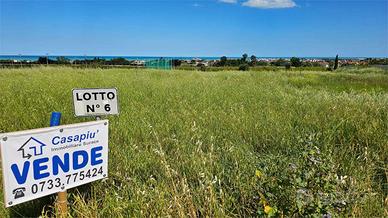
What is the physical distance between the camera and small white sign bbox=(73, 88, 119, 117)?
7.76 ft

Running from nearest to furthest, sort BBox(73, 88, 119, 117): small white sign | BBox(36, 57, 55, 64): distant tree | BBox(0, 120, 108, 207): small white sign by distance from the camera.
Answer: BBox(0, 120, 108, 207): small white sign → BBox(73, 88, 119, 117): small white sign → BBox(36, 57, 55, 64): distant tree

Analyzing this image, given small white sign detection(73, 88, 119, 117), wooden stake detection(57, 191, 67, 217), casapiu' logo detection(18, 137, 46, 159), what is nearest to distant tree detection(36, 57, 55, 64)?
small white sign detection(73, 88, 119, 117)

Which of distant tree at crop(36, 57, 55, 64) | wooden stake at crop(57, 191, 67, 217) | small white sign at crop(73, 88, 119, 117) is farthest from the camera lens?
distant tree at crop(36, 57, 55, 64)

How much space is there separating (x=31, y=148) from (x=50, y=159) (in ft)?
0.49

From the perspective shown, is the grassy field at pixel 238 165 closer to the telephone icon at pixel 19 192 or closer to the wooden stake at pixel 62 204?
the wooden stake at pixel 62 204

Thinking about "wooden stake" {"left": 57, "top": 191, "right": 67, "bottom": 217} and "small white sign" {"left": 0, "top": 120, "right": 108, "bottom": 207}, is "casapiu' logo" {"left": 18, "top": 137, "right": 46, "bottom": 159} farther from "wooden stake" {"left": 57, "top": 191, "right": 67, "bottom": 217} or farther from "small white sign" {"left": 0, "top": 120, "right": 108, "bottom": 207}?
"wooden stake" {"left": 57, "top": 191, "right": 67, "bottom": 217}

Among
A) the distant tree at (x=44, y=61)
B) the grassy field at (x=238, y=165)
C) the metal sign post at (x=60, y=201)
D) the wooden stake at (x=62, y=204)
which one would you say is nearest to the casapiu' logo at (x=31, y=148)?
the metal sign post at (x=60, y=201)

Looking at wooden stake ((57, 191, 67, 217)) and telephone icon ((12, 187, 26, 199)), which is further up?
telephone icon ((12, 187, 26, 199))

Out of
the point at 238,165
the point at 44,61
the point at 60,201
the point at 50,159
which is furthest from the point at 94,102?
the point at 44,61

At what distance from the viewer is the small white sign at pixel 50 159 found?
172cm

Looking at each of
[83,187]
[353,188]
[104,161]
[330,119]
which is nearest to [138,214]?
[104,161]

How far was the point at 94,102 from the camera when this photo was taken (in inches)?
96.1

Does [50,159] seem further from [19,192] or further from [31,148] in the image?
[19,192]

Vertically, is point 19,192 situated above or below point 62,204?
above
